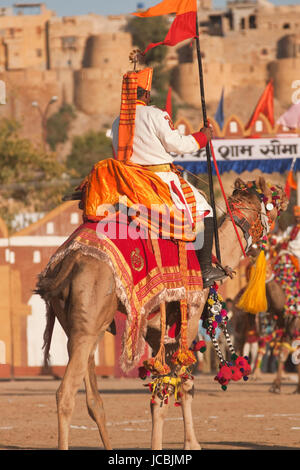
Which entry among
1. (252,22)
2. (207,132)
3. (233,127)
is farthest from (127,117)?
(252,22)

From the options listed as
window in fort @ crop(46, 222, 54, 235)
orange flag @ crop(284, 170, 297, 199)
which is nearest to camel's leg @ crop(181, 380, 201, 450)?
orange flag @ crop(284, 170, 297, 199)

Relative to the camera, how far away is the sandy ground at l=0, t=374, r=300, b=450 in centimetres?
1045

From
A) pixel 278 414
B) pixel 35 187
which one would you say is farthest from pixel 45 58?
pixel 278 414

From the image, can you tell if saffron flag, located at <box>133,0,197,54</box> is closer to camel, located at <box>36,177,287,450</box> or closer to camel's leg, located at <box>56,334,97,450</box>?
camel, located at <box>36,177,287,450</box>

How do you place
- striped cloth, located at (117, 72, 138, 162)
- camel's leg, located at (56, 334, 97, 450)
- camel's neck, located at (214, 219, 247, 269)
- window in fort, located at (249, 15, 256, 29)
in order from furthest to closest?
1. window in fort, located at (249, 15, 256, 29)
2. camel's neck, located at (214, 219, 247, 269)
3. striped cloth, located at (117, 72, 138, 162)
4. camel's leg, located at (56, 334, 97, 450)

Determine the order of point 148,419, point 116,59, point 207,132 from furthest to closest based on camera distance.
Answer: point 116,59 → point 148,419 → point 207,132

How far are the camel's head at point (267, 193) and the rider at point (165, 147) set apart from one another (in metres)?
0.70

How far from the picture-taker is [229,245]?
33.1ft

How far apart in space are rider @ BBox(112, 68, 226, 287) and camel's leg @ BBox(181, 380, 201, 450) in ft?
2.88

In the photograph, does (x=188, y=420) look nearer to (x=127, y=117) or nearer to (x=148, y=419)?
(x=127, y=117)

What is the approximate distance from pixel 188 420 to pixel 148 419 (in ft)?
11.2

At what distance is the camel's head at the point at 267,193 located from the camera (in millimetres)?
10383

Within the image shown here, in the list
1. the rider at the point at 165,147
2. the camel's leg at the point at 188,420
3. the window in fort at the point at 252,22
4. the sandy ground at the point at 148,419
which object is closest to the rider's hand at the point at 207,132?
the rider at the point at 165,147

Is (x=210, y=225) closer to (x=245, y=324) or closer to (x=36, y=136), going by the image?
(x=245, y=324)
